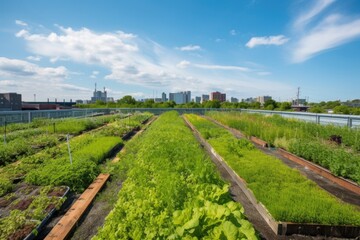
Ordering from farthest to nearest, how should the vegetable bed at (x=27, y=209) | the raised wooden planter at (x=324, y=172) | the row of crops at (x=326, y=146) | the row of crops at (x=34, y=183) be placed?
the row of crops at (x=326, y=146) < the raised wooden planter at (x=324, y=172) < the row of crops at (x=34, y=183) < the vegetable bed at (x=27, y=209)

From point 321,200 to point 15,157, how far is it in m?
8.83

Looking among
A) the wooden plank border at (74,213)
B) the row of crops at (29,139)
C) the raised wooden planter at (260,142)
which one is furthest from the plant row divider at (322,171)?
the row of crops at (29,139)

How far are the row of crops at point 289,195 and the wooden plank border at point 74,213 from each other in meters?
3.25

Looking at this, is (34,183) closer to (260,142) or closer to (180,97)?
(260,142)

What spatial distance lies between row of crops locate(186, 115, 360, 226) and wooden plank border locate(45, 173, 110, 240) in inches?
128

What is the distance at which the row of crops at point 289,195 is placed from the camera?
3826 millimetres

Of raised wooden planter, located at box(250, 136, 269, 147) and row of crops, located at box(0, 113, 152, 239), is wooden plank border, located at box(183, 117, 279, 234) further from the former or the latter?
raised wooden planter, located at box(250, 136, 269, 147)

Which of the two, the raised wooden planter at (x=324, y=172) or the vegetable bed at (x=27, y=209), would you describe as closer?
the vegetable bed at (x=27, y=209)

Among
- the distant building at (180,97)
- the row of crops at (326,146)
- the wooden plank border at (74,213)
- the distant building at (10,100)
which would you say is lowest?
the wooden plank border at (74,213)

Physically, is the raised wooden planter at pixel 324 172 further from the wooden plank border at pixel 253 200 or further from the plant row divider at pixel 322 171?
the wooden plank border at pixel 253 200

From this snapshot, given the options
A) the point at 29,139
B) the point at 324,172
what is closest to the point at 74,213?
the point at 324,172

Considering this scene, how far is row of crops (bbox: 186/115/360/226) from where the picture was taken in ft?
12.6

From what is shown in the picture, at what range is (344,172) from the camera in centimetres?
612

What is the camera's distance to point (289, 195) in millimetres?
4449
